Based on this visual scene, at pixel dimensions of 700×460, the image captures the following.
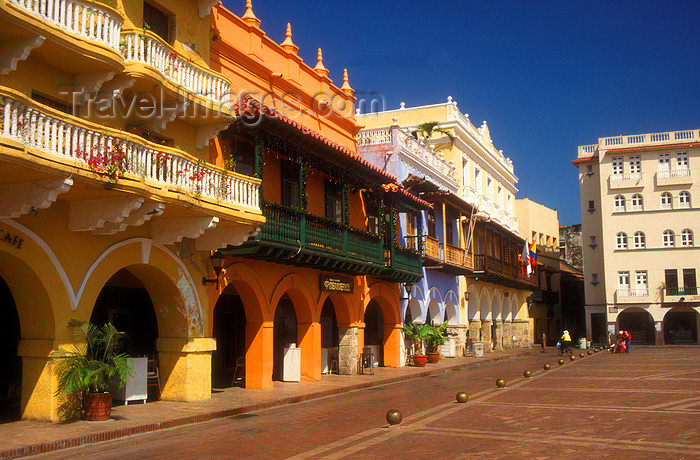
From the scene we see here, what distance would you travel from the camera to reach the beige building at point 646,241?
52781 mm

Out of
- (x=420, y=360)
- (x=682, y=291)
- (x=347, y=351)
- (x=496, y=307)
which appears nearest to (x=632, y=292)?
(x=682, y=291)

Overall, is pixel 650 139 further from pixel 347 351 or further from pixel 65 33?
pixel 65 33

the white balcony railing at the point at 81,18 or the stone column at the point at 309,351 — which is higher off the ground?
the white balcony railing at the point at 81,18

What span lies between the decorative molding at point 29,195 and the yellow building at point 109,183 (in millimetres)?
22

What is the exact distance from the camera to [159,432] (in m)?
12.2

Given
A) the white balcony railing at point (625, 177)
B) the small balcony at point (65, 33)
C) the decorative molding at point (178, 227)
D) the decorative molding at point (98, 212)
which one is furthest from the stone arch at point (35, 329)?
the white balcony railing at point (625, 177)

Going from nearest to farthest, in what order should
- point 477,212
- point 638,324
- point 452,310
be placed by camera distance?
point 452,310 → point 477,212 → point 638,324

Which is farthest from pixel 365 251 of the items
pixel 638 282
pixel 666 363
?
pixel 638 282

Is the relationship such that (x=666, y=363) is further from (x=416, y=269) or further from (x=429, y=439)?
(x=429, y=439)

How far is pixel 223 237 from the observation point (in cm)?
1583

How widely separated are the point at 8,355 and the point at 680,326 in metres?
51.7

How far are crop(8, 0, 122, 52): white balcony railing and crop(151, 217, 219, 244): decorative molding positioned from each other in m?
3.59

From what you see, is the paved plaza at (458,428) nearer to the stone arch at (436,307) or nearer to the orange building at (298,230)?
the orange building at (298,230)

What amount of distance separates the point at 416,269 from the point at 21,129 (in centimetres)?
1802
